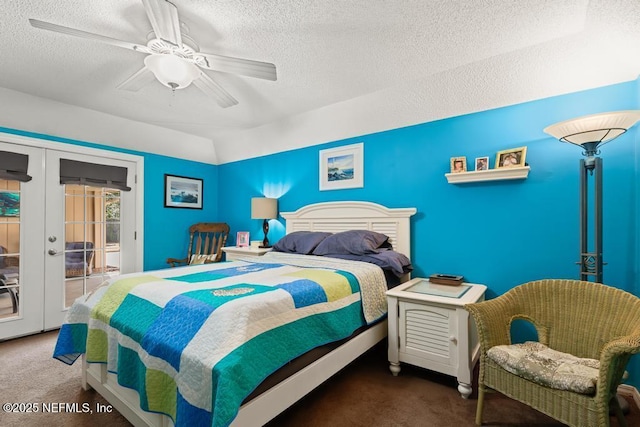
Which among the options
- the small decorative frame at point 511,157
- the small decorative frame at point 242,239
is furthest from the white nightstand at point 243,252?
the small decorative frame at point 511,157

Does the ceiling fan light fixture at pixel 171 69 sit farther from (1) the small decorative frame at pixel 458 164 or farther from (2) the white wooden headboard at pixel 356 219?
(1) the small decorative frame at pixel 458 164

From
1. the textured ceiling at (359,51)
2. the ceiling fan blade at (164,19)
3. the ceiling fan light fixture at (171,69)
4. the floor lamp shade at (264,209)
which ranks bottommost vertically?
the floor lamp shade at (264,209)

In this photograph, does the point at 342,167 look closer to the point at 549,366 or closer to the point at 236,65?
the point at 236,65

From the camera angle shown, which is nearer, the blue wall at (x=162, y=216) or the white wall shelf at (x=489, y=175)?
the white wall shelf at (x=489, y=175)

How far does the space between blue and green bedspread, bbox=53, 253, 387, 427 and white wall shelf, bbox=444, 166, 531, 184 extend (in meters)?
1.23

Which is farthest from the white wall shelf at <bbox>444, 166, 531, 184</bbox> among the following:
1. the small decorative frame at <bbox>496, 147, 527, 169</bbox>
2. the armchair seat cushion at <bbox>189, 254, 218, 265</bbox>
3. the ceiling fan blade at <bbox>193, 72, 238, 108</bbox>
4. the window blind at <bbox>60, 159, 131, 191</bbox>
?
the window blind at <bbox>60, 159, 131, 191</bbox>

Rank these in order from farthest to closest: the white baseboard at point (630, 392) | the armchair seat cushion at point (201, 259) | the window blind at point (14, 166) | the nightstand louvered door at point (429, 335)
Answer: the armchair seat cushion at point (201, 259)
the window blind at point (14, 166)
the nightstand louvered door at point (429, 335)
the white baseboard at point (630, 392)

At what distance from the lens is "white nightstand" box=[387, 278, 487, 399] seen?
1975 mm

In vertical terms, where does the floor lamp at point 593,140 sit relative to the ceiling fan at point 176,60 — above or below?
below

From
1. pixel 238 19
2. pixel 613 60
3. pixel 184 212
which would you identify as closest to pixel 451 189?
pixel 613 60

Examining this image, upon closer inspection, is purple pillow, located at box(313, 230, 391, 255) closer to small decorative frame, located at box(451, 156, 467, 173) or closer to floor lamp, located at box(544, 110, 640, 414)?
small decorative frame, located at box(451, 156, 467, 173)

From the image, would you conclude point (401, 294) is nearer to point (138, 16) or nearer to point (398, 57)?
point (398, 57)

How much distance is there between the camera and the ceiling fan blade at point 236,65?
5.85 ft

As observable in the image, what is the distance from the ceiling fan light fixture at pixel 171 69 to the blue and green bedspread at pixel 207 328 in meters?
1.29
